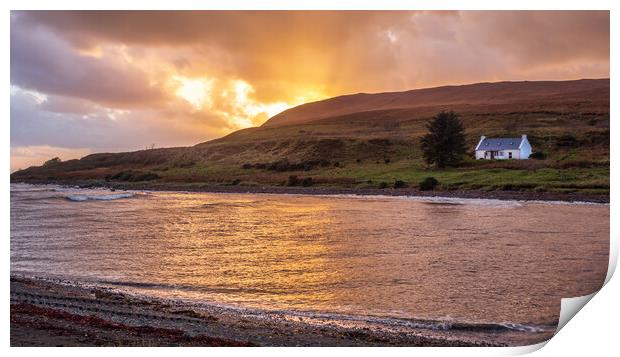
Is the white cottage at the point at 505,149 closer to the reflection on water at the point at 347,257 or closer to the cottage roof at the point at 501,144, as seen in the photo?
the cottage roof at the point at 501,144

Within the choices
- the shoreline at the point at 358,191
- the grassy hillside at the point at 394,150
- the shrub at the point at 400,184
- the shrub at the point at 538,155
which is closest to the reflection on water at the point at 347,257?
the shoreline at the point at 358,191

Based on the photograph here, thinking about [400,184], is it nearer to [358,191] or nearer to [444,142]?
[358,191]

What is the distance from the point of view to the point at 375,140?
193 feet

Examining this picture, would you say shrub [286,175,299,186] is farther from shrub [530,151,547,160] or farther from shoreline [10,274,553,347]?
shoreline [10,274,553,347]

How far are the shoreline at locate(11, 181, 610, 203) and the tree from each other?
699 centimetres

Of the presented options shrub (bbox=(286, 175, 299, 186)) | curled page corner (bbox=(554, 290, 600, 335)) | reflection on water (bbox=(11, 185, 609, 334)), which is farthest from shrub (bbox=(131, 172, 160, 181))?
curled page corner (bbox=(554, 290, 600, 335))

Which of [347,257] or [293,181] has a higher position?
[293,181]

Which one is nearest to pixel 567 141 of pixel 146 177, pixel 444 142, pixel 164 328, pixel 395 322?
pixel 444 142

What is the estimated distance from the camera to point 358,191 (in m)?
36.9

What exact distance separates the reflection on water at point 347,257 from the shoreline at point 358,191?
9.81ft

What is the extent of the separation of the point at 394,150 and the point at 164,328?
48962 millimetres

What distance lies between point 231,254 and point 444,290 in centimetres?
554

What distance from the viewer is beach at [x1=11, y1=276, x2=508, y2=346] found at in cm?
709
